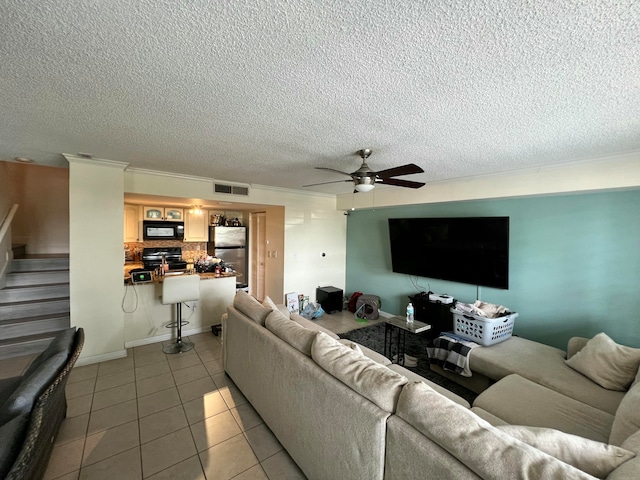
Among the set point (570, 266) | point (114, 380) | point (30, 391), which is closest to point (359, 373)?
point (30, 391)

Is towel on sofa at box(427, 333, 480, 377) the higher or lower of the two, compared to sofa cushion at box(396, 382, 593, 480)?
lower

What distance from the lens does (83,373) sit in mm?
2838

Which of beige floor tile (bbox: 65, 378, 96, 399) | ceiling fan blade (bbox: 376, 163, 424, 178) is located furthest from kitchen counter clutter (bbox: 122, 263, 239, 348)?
ceiling fan blade (bbox: 376, 163, 424, 178)

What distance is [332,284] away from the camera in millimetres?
5676

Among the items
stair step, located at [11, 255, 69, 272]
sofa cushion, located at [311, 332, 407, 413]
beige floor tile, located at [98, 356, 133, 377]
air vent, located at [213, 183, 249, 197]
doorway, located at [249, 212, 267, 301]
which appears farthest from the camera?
doorway, located at [249, 212, 267, 301]

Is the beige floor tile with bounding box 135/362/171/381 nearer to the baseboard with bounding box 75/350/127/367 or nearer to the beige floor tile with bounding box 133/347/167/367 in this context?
the beige floor tile with bounding box 133/347/167/367

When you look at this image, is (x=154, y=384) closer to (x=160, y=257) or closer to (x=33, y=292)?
(x=33, y=292)

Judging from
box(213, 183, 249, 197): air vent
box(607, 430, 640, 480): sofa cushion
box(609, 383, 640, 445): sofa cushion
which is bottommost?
box(609, 383, 640, 445): sofa cushion

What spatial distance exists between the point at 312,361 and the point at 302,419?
1.20 feet

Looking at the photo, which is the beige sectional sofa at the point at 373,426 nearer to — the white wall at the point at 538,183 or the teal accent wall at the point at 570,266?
the teal accent wall at the point at 570,266

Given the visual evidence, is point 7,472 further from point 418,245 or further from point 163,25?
point 418,245

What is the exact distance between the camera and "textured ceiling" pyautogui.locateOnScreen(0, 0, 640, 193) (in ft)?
3.21

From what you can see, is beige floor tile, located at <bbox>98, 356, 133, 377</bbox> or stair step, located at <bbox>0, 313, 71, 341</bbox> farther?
stair step, located at <bbox>0, 313, 71, 341</bbox>

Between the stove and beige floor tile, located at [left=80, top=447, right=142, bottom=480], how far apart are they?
133 inches
